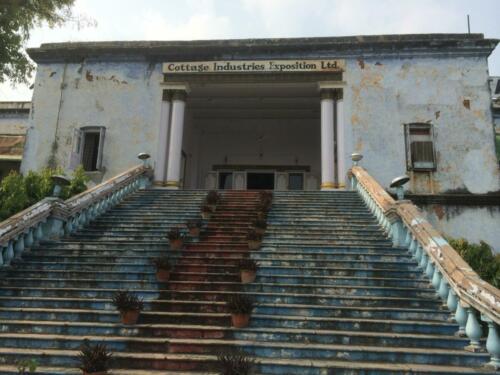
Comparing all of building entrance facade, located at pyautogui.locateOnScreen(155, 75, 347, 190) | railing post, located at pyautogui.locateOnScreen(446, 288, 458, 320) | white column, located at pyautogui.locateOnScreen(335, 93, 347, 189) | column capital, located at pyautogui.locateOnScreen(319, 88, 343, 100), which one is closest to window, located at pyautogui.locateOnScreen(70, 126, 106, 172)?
building entrance facade, located at pyautogui.locateOnScreen(155, 75, 347, 190)

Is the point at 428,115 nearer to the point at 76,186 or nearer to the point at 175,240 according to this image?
the point at 175,240

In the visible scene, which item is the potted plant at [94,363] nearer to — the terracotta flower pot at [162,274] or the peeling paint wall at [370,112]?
the terracotta flower pot at [162,274]

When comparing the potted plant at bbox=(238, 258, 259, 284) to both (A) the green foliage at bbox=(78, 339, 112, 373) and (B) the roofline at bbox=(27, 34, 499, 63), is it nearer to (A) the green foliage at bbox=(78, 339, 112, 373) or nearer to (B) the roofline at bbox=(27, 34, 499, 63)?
(A) the green foliage at bbox=(78, 339, 112, 373)

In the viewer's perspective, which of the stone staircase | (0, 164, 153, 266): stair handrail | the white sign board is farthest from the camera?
the white sign board

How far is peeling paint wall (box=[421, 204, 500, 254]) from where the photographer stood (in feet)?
47.1

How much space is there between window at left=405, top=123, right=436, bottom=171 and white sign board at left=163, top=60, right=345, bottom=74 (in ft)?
11.7

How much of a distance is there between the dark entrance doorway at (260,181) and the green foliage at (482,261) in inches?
404

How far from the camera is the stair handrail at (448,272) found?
5609 mm

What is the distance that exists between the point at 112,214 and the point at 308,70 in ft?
30.5

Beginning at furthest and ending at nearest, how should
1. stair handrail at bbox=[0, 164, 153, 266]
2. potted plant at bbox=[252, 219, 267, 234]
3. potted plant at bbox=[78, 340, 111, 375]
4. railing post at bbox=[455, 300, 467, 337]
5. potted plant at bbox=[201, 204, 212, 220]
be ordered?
potted plant at bbox=[201, 204, 212, 220] → potted plant at bbox=[252, 219, 267, 234] → stair handrail at bbox=[0, 164, 153, 266] → railing post at bbox=[455, 300, 467, 337] → potted plant at bbox=[78, 340, 111, 375]

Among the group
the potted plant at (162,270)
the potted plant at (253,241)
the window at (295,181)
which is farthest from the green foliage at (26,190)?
the window at (295,181)

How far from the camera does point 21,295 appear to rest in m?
7.75

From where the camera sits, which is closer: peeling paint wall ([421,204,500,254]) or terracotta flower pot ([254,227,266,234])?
terracotta flower pot ([254,227,266,234])

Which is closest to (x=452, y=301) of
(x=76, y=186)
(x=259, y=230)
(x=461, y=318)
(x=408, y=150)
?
(x=461, y=318)
